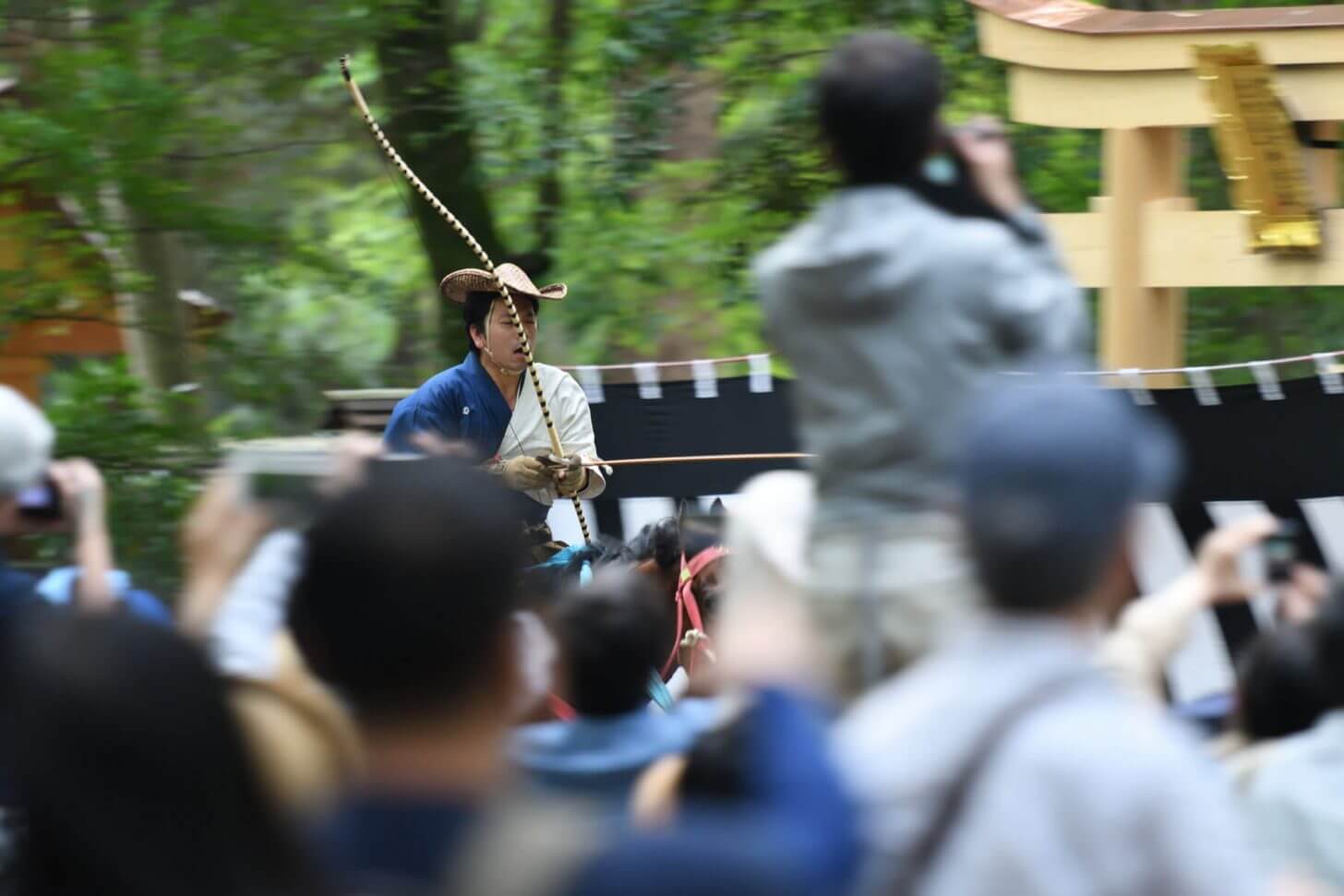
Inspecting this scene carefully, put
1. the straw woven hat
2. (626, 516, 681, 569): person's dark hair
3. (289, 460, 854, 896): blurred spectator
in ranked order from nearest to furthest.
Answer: (289, 460, 854, 896): blurred spectator
(626, 516, 681, 569): person's dark hair
the straw woven hat

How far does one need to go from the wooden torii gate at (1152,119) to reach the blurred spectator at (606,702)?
3980 millimetres

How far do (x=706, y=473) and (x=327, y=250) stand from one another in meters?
2.49

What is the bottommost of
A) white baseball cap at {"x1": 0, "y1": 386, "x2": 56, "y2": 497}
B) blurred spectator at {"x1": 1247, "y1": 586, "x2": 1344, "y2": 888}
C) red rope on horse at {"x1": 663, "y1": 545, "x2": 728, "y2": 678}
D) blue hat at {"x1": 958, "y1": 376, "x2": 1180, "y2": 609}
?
red rope on horse at {"x1": 663, "y1": 545, "x2": 728, "y2": 678}

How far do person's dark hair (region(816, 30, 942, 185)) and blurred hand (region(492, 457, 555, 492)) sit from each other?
3579 mm

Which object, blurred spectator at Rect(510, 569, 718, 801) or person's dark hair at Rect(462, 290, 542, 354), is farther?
person's dark hair at Rect(462, 290, 542, 354)

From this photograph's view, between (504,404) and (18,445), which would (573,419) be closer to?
(504,404)

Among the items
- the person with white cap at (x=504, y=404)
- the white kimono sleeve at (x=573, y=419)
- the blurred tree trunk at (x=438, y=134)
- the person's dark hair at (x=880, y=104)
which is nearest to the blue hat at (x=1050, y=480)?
the person's dark hair at (x=880, y=104)

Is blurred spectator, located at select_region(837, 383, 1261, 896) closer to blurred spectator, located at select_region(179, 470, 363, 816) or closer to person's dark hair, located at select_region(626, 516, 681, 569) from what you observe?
blurred spectator, located at select_region(179, 470, 363, 816)

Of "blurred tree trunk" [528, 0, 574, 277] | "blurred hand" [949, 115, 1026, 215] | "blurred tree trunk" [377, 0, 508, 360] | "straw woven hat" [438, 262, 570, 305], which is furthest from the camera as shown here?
"blurred tree trunk" [528, 0, 574, 277]

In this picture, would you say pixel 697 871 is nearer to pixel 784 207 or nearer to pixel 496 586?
pixel 496 586

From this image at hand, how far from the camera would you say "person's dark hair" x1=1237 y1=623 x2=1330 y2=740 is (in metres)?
2.48

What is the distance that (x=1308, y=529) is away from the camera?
→ 17.3ft

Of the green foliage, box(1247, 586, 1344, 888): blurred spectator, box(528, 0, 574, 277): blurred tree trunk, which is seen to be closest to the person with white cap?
the green foliage

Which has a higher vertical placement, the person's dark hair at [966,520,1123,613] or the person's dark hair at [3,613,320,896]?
the person's dark hair at [3,613,320,896]
